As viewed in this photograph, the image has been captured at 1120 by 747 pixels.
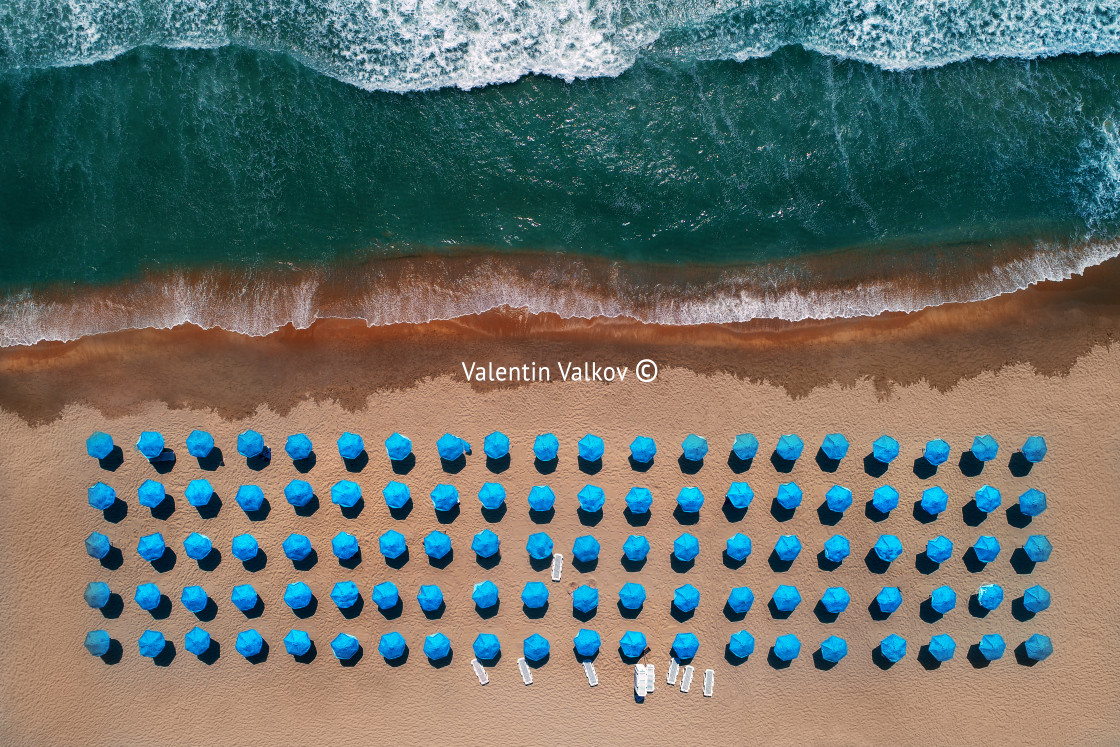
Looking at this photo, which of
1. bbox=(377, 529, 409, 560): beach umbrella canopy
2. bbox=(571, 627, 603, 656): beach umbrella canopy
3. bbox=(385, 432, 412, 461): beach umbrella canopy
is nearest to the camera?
bbox=(571, 627, 603, 656): beach umbrella canopy

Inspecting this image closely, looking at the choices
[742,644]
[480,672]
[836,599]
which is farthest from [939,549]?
[480,672]

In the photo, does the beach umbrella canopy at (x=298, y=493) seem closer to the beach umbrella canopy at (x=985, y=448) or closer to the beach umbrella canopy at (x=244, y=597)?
the beach umbrella canopy at (x=244, y=597)

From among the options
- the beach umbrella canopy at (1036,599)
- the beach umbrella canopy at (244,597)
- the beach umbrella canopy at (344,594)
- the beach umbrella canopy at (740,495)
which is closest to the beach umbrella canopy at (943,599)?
the beach umbrella canopy at (1036,599)

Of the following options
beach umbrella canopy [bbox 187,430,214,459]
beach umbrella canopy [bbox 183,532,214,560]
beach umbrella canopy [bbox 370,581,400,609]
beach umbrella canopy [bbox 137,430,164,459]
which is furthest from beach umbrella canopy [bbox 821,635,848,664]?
beach umbrella canopy [bbox 137,430,164,459]

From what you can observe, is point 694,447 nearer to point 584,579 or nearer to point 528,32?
point 584,579

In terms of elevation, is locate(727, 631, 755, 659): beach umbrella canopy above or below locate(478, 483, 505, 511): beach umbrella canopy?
below

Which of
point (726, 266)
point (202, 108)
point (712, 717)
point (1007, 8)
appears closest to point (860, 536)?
point (712, 717)

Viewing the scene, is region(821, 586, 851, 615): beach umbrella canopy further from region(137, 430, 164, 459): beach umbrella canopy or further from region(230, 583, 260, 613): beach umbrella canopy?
region(137, 430, 164, 459): beach umbrella canopy
